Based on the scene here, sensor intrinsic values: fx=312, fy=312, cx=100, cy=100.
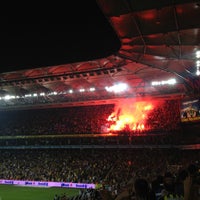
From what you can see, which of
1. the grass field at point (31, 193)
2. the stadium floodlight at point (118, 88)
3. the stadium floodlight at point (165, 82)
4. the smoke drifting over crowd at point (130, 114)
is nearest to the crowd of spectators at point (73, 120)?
the smoke drifting over crowd at point (130, 114)

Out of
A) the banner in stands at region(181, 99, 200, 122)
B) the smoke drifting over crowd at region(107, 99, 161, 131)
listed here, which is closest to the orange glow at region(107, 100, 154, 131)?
the smoke drifting over crowd at region(107, 99, 161, 131)

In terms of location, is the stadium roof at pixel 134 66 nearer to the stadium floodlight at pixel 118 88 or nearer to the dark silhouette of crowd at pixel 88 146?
the stadium floodlight at pixel 118 88

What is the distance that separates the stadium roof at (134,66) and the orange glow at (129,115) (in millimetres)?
1648

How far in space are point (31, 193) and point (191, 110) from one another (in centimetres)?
1754

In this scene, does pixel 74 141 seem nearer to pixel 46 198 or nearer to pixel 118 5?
pixel 46 198

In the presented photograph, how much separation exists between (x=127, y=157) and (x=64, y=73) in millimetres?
11906

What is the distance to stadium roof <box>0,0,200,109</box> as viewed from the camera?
15.9 m

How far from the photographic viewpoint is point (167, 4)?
1487 centimetres

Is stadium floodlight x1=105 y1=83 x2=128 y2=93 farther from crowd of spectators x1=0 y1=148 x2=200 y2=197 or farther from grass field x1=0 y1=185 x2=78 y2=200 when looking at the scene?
grass field x1=0 y1=185 x2=78 y2=200

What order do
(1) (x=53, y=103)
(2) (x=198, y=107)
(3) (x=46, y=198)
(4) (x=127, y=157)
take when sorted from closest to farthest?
(2) (x=198, y=107)
(3) (x=46, y=198)
(4) (x=127, y=157)
(1) (x=53, y=103)

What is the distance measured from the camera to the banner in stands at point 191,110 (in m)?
24.7

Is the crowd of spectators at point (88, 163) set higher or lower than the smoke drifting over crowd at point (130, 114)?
lower

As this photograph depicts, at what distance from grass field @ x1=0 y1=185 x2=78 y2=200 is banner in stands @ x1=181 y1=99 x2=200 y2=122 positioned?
12.2 m

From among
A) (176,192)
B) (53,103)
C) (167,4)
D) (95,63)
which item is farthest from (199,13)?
(53,103)
